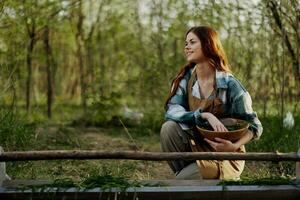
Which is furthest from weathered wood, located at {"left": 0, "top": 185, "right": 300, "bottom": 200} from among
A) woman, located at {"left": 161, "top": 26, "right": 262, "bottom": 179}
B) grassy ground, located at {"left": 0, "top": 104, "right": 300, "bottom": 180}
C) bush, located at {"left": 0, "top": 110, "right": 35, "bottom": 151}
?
bush, located at {"left": 0, "top": 110, "right": 35, "bottom": 151}

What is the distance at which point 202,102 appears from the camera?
3.67 metres

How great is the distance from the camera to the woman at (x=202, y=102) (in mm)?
3607

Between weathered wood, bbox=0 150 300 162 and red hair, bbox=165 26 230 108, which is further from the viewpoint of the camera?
red hair, bbox=165 26 230 108

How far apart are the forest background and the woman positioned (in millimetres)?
668

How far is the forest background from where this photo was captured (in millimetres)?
5352

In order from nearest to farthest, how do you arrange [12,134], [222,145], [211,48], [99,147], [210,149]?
1. [222,145]
2. [210,149]
3. [211,48]
4. [12,134]
5. [99,147]

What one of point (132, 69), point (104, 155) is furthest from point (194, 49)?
point (132, 69)

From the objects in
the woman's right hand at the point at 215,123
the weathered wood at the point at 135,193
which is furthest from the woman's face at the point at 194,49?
the weathered wood at the point at 135,193

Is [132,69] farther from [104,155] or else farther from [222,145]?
[104,155]

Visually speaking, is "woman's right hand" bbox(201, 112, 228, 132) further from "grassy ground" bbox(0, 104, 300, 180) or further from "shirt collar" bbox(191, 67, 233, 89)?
"grassy ground" bbox(0, 104, 300, 180)

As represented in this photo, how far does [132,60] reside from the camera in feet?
30.4

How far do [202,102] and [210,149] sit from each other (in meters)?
0.28

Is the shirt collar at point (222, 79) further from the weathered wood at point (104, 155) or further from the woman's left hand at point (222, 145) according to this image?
the weathered wood at point (104, 155)

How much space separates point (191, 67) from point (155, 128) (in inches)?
156
